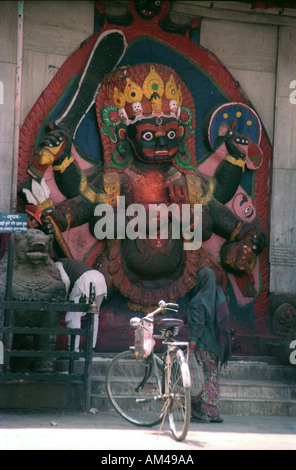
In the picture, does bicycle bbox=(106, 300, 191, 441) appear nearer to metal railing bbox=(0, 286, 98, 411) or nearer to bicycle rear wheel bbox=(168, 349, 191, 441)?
bicycle rear wheel bbox=(168, 349, 191, 441)

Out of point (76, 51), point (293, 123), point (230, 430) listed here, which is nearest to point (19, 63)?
point (76, 51)

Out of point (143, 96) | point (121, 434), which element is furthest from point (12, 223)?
point (143, 96)

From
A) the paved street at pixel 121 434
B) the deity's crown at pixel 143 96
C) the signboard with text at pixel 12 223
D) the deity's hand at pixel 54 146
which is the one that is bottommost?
the paved street at pixel 121 434

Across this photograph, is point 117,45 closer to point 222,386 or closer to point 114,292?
point 114,292

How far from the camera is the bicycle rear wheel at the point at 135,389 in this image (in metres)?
9.34

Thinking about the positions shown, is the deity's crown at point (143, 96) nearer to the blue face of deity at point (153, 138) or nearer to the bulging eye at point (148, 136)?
the blue face of deity at point (153, 138)

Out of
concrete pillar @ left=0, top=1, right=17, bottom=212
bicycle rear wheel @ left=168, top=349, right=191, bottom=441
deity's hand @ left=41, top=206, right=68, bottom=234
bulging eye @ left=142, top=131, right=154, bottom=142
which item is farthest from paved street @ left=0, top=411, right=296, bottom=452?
bulging eye @ left=142, top=131, right=154, bottom=142

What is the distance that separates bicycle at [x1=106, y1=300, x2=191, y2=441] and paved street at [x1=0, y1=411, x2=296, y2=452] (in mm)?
166

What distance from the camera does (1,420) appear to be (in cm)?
940

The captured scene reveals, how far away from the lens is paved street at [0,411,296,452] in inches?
325

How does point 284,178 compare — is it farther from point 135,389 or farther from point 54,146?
point 135,389

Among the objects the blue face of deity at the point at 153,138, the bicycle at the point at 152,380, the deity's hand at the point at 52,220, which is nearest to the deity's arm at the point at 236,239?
the blue face of deity at the point at 153,138

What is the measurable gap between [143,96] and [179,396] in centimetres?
479

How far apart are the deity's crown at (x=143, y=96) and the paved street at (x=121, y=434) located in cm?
408
